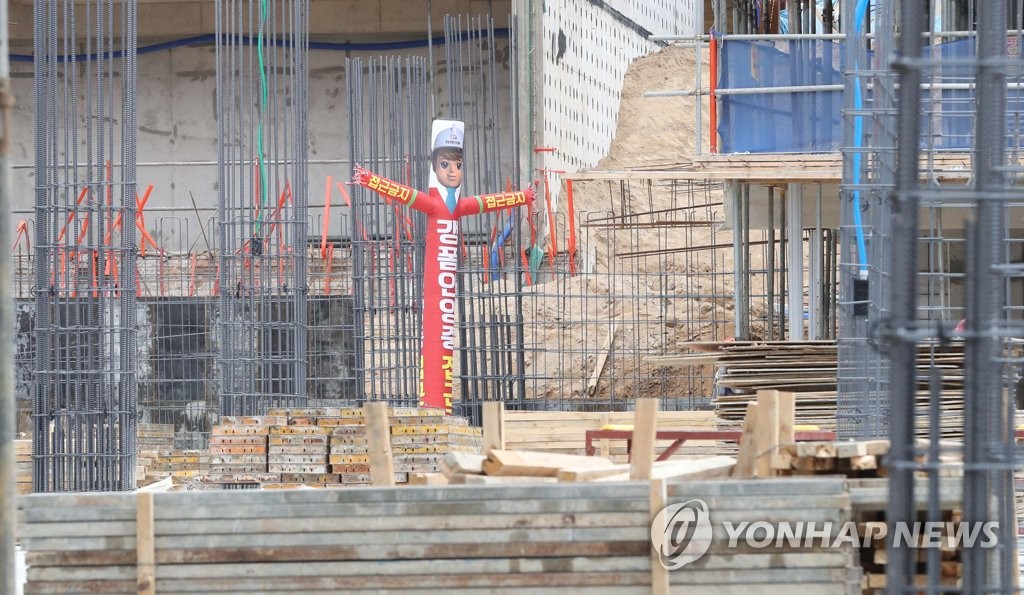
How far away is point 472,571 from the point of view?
6.36 m

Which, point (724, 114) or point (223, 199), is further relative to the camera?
point (223, 199)

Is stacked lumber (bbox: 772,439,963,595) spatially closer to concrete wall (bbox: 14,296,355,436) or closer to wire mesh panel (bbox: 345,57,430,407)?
wire mesh panel (bbox: 345,57,430,407)

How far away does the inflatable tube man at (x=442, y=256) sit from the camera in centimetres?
1484

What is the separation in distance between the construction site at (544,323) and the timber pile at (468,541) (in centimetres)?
1

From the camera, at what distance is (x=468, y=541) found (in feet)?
20.9

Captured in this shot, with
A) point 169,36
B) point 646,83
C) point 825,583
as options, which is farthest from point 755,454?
point 169,36

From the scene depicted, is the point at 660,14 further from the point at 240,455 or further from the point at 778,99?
the point at 240,455

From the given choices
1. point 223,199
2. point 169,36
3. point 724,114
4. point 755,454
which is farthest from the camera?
point 169,36

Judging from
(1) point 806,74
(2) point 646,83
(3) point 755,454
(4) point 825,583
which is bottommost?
(4) point 825,583

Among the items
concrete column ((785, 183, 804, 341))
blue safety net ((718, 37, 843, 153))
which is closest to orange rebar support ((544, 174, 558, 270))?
concrete column ((785, 183, 804, 341))

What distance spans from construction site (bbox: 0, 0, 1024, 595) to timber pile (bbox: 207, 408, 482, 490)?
0.03 metres

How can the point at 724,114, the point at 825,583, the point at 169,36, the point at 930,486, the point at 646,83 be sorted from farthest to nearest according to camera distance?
the point at 169,36, the point at 646,83, the point at 724,114, the point at 825,583, the point at 930,486

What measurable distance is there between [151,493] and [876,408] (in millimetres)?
4606

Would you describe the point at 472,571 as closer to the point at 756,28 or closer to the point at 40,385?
the point at 40,385
